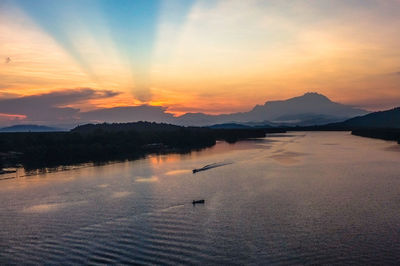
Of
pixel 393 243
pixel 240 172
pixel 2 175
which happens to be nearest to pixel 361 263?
pixel 393 243

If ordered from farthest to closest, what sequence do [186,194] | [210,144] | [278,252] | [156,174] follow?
1. [210,144]
2. [156,174]
3. [186,194]
4. [278,252]

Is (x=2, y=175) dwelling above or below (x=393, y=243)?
above

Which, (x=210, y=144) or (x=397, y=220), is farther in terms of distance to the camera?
(x=210, y=144)

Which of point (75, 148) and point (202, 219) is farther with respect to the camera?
point (75, 148)

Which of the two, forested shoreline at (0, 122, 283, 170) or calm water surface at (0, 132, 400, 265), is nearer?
calm water surface at (0, 132, 400, 265)

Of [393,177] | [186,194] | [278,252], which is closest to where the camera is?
[278,252]

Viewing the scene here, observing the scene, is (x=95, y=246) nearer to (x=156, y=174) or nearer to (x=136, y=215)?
(x=136, y=215)

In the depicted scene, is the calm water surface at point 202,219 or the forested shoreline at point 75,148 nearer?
the calm water surface at point 202,219
